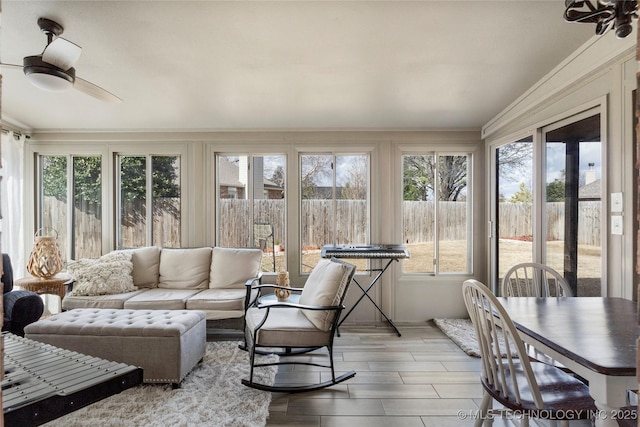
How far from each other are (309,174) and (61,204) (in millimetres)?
3187

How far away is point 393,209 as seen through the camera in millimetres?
4422

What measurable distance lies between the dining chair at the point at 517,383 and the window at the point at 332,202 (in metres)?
2.60

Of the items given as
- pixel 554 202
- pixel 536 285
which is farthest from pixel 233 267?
pixel 554 202

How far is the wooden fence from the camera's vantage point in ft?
14.8

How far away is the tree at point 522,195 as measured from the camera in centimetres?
357

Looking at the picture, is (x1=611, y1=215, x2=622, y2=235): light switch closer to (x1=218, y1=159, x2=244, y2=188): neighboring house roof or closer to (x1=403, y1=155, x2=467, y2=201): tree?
(x1=403, y1=155, x2=467, y2=201): tree

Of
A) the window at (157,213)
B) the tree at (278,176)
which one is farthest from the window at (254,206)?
the window at (157,213)

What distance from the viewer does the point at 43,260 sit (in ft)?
12.4

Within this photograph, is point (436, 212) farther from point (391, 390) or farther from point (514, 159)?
point (391, 390)

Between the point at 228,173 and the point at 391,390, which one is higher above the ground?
the point at 228,173

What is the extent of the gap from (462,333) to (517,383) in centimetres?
220

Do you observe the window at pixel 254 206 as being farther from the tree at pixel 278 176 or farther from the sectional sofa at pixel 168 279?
the sectional sofa at pixel 168 279

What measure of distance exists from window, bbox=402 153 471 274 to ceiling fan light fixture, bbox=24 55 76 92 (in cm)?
349

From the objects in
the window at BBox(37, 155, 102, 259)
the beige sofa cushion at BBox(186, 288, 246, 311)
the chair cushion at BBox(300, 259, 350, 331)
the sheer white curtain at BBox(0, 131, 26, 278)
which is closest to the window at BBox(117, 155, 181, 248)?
the window at BBox(37, 155, 102, 259)
